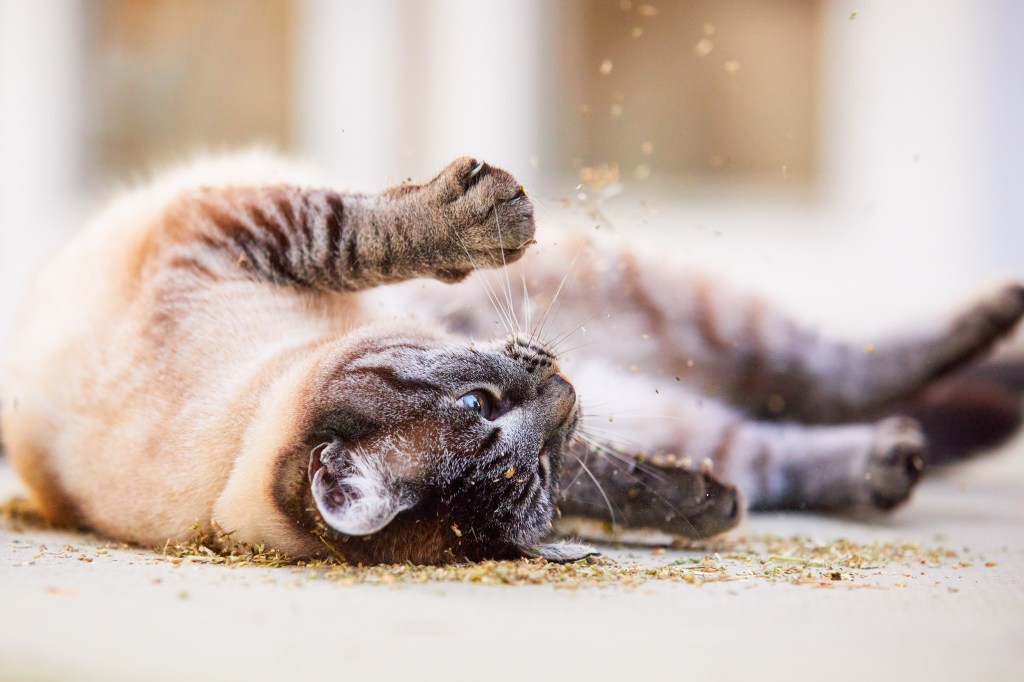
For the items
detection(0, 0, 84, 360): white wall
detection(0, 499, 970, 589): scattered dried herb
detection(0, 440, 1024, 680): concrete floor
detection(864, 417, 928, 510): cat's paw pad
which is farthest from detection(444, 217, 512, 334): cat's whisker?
detection(0, 0, 84, 360): white wall

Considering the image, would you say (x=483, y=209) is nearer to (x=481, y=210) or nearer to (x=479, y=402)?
(x=481, y=210)

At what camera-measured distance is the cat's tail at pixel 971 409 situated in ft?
7.16

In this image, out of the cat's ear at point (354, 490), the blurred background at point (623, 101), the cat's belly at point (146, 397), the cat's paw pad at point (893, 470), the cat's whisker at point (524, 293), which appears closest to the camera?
the cat's ear at point (354, 490)

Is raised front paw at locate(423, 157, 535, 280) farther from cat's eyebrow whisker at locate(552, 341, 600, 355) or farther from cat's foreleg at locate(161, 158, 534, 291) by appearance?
cat's eyebrow whisker at locate(552, 341, 600, 355)

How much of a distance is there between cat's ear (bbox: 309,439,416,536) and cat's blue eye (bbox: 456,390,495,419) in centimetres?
14

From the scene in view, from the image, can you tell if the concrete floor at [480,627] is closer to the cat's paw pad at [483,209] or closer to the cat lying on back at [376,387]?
the cat lying on back at [376,387]

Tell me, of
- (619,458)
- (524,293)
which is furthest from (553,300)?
(619,458)

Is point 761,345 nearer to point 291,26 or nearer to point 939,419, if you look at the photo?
point 939,419

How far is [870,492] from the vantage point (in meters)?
1.81

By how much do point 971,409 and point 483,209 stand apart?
59.9 inches

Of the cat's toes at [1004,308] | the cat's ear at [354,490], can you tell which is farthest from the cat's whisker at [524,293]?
the cat's toes at [1004,308]

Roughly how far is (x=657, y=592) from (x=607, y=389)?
598mm

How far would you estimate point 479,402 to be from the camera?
4.11ft

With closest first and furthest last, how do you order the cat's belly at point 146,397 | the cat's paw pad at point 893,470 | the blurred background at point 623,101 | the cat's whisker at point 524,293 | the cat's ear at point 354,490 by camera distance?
the cat's ear at point 354,490, the cat's belly at point 146,397, the cat's whisker at point 524,293, the cat's paw pad at point 893,470, the blurred background at point 623,101
